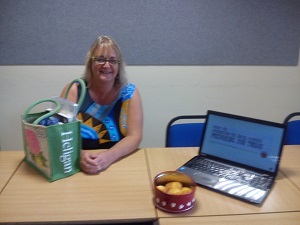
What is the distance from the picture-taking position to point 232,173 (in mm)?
1289

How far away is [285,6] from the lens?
8.11ft

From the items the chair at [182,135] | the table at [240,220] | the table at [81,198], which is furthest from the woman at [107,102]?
the table at [240,220]

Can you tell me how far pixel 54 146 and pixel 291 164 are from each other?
3.62 ft

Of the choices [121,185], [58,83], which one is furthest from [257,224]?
[58,83]

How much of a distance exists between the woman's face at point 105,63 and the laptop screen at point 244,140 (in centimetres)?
63

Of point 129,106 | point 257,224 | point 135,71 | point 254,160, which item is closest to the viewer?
point 257,224

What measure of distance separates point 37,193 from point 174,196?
0.53 meters

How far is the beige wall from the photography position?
2.46m

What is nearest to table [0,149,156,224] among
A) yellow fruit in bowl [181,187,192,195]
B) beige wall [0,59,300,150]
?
yellow fruit in bowl [181,187,192,195]

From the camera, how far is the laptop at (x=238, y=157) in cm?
120

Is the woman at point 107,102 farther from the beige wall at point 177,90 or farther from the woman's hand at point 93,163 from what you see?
the beige wall at point 177,90

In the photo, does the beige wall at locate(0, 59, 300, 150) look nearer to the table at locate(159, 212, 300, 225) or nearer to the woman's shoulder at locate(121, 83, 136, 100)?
the woman's shoulder at locate(121, 83, 136, 100)

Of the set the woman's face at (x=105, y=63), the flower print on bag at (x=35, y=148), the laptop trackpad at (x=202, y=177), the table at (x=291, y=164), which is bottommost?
the table at (x=291, y=164)

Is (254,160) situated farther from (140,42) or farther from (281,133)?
(140,42)
